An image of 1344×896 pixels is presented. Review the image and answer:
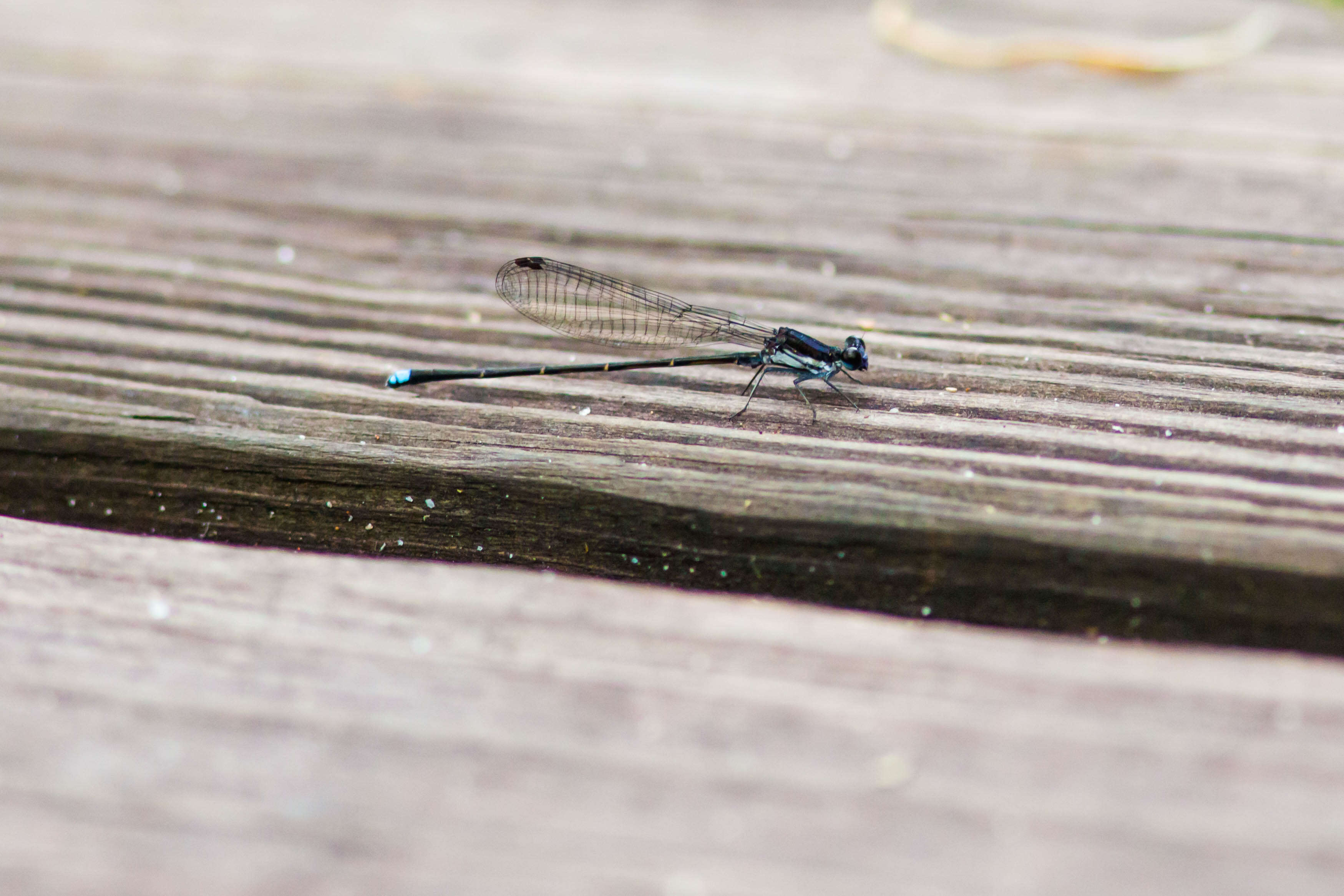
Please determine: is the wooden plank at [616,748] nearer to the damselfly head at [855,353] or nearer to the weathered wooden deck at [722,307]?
the weathered wooden deck at [722,307]

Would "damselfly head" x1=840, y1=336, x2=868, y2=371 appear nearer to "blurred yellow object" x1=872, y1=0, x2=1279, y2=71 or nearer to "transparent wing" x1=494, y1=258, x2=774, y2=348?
"transparent wing" x1=494, y1=258, x2=774, y2=348

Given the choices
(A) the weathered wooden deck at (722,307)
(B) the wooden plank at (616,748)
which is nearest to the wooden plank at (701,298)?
(A) the weathered wooden deck at (722,307)

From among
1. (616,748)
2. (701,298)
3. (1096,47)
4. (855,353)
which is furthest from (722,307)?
(1096,47)

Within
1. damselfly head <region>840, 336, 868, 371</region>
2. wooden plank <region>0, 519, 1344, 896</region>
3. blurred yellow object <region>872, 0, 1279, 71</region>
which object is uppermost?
blurred yellow object <region>872, 0, 1279, 71</region>

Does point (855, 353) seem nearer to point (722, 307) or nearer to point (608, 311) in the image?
point (722, 307)

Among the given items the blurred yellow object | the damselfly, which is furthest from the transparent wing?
the blurred yellow object

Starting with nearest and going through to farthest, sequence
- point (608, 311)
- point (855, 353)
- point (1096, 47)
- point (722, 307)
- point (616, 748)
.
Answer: point (616, 748)
point (855, 353)
point (722, 307)
point (608, 311)
point (1096, 47)
